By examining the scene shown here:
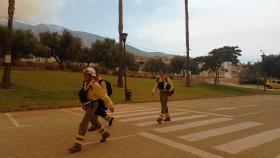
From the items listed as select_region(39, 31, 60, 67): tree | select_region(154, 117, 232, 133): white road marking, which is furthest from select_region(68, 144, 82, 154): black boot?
select_region(39, 31, 60, 67): tree

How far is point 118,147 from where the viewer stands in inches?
286

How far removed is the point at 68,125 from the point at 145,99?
13.8m

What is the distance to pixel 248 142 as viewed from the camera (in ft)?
26.6

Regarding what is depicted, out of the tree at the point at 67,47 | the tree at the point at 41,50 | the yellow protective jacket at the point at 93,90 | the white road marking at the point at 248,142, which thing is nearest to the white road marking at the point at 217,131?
the white road marking at the point at 248,142

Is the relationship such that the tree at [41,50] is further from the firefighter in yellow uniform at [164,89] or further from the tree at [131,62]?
the firefighter in yellow uniform at [164,89]

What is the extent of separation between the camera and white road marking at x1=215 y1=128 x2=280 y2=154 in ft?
24.0

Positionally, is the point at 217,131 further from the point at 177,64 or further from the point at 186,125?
the point at 177,64

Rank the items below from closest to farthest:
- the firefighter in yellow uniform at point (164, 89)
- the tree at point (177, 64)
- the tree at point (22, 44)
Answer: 1. the firefighter in yellow uniform at point (164, 89)
2. the tree at point (22, 44)
3. the tree at point (177, 64)

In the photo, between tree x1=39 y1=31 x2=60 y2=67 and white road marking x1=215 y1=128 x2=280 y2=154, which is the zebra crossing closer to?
white road marking x1=215 y1=128 x2=280 y2=154

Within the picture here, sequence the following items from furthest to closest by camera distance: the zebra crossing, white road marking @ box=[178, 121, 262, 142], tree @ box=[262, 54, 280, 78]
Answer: tree @ box=[262, 54, 280, 78], white road marking @ box=[178, 121, 262, 142], the zebra crossing

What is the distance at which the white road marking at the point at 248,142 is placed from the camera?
730cm

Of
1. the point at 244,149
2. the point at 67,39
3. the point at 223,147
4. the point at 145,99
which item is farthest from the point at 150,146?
the point at 67,39

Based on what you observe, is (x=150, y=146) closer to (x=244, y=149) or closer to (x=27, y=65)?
(x=244, y=149)

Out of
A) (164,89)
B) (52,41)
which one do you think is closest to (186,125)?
(164,89)
